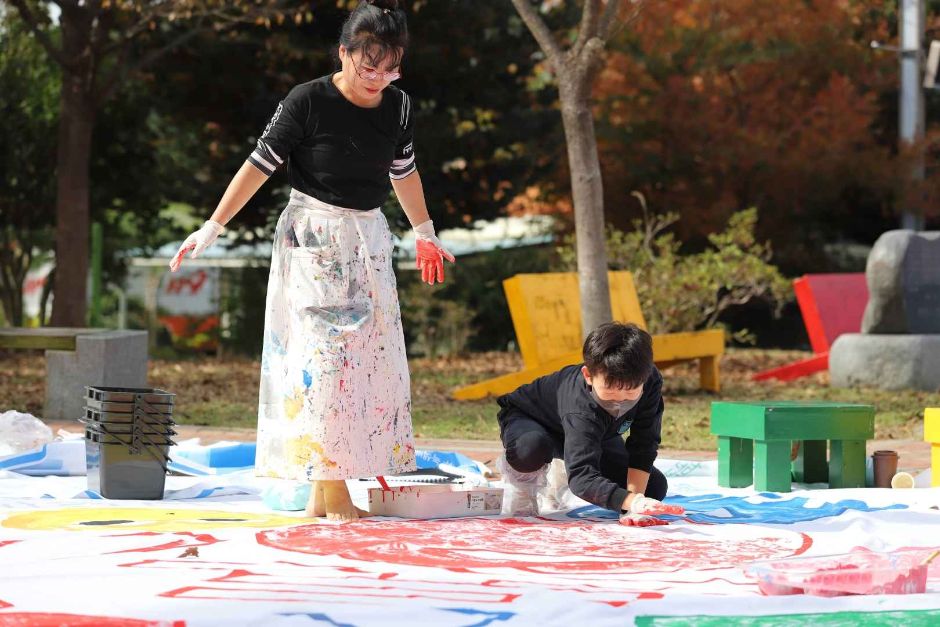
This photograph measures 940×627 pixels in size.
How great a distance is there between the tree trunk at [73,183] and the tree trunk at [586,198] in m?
6.69

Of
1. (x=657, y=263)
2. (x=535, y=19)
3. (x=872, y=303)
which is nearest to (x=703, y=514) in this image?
(x=535, y=19)

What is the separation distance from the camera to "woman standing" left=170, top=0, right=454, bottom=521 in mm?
4516

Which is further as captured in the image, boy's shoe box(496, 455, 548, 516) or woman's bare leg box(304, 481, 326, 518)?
boy's shoe box(496, 455, 548, 516)

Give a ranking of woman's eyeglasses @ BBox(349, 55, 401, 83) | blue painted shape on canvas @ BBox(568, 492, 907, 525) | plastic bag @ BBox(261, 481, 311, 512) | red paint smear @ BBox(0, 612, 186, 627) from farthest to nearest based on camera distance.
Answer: plastic bag @ BBox(261, 481, 311, 512) → blue painted shape on canvas @ BBox(568, 492, 907, 525) → woman's eyeglasses @ BBox(349, 55, 401, 83) → red paint smear @ BBox(0, 612, 186, 627)

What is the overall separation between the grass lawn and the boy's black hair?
3004mm

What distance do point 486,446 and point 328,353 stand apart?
276cm

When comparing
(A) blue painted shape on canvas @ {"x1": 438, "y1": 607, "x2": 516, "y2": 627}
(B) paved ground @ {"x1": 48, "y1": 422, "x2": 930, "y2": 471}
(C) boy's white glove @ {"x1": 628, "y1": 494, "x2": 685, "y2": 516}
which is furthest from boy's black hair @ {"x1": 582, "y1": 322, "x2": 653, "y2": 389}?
(B) paved ground @ {"x1": 48, "y1": 422, "x2": 930, "y2": 471}

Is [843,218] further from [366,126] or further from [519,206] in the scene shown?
[366,126]

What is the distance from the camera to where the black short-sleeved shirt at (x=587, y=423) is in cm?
437

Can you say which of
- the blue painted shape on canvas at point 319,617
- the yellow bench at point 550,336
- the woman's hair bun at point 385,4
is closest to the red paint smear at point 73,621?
the blue painted shape on canvas at point 319,617

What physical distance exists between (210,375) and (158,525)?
8499 mm

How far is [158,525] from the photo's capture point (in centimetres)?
435

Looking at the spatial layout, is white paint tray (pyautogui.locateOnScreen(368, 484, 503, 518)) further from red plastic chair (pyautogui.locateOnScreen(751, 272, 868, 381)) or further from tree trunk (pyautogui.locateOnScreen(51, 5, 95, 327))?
tree trunk (pyautogui.locateOnScreen(51, 5, 95, 327))

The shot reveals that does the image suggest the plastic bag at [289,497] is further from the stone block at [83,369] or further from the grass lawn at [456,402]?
the stone block at [83,369]
